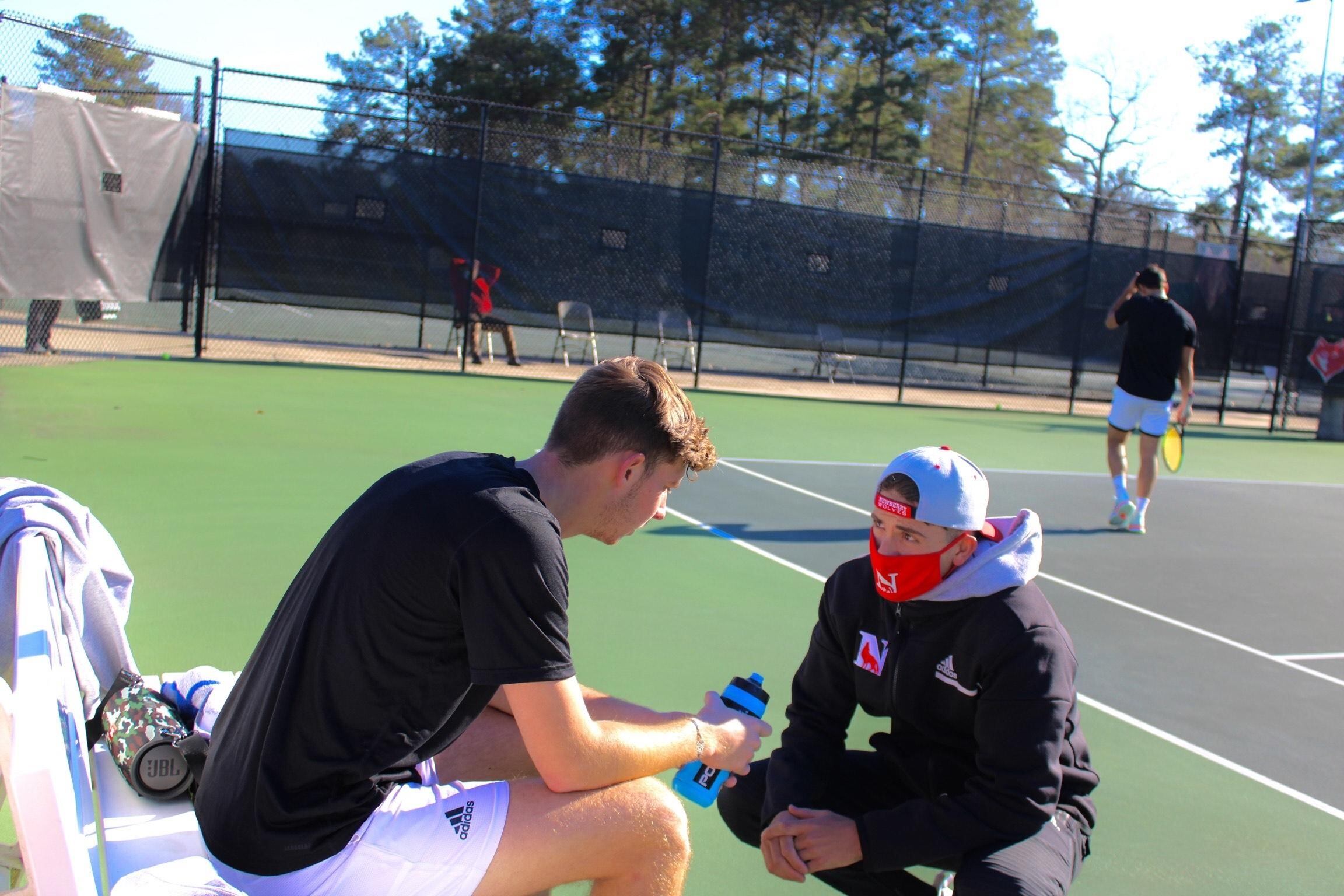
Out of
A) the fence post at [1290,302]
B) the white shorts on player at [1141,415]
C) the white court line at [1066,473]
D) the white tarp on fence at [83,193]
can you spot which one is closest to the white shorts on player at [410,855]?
the white shorts on player at [1141,415]

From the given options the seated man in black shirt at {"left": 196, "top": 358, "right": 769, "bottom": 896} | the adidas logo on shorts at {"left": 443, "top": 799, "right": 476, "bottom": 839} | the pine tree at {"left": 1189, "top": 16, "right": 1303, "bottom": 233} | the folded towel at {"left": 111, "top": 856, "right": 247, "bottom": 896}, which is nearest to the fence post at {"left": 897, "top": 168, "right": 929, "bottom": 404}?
the seated man in black shirt at {"left": 196, "top": 358, "right": 769, "bottom": 896}

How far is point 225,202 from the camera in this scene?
13102 millimetres

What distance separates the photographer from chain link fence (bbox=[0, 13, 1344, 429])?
13.3 metres

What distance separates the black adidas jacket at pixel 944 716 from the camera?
233 cm

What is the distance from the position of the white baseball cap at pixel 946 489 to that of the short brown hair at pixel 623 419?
58 centimetres

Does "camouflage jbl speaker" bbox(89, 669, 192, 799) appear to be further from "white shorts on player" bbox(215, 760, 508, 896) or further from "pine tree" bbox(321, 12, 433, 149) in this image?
"pine tree" bbox(321, 12, 433, 149)

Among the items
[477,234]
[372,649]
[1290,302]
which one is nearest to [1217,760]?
[372,649]

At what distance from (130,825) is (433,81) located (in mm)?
38221

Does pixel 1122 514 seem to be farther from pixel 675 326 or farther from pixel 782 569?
pixel 675 326

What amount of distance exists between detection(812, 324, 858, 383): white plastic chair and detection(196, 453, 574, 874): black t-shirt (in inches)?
556

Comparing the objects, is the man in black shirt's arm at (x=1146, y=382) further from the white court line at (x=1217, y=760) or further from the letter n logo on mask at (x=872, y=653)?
the letter n logo on mask at (x=872, y=653)

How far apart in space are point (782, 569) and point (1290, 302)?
1489 cm

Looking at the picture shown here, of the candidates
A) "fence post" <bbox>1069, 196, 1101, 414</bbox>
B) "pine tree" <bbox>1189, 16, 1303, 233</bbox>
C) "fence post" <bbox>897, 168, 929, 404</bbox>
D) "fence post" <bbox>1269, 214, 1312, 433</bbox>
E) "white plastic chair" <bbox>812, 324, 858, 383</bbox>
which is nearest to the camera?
"white plastic chair" <bbox>812, 324, 858, 383</bbox>

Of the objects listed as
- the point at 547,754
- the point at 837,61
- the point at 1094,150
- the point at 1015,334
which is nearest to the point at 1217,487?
the point at 1015,334
